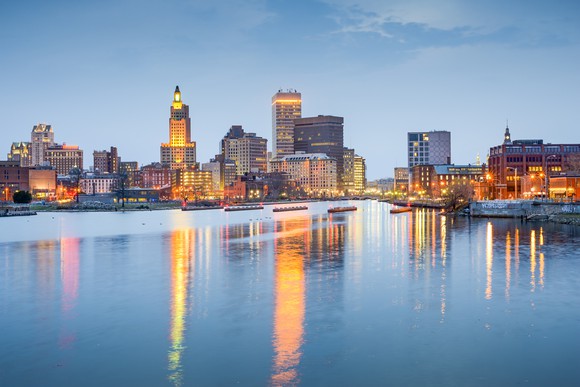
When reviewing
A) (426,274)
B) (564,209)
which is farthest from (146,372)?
(564,209)

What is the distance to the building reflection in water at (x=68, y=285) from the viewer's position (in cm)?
2467

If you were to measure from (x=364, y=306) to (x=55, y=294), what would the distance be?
19.0 meters

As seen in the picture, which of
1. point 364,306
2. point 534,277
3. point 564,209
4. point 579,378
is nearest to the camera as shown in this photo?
point 579,378

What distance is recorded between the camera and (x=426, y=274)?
132ft

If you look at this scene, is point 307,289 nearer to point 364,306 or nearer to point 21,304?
point 364,306

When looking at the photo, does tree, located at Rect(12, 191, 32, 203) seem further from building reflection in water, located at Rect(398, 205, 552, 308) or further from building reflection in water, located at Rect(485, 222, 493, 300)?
building reflection in water, located at Rect(485, 222, 493, 300)

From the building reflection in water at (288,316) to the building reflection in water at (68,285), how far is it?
29.8ft

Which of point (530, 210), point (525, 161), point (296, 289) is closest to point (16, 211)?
point (530, 210)

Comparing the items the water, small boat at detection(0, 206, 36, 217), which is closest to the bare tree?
the water

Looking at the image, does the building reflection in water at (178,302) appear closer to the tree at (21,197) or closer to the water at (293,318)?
the water at (293,318)

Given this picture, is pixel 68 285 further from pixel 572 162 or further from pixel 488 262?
pixel 572 162

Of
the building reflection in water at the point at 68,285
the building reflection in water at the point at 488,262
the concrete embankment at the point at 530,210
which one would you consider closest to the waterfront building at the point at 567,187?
the concrete embankment at the point at 530,210

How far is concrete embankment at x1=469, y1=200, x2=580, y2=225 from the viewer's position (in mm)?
92762

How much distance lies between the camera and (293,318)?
1071 inches
